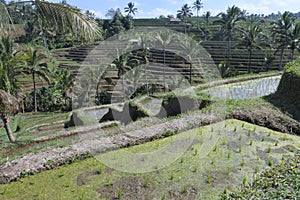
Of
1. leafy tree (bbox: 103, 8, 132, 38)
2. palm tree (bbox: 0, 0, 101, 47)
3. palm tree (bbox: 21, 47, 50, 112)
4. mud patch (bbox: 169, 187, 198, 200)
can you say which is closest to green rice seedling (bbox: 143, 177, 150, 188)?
mud patch (bbox: 169, 187, 198, 200)

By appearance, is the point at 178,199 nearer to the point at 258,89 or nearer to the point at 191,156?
the point at 191,156

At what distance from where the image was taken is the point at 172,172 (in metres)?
5.23

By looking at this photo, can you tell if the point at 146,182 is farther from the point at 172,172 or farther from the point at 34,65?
the point at 34,65

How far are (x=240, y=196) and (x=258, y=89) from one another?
30.1ft

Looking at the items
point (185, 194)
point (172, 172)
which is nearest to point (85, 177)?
point (172, 172)

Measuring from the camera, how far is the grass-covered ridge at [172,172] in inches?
182

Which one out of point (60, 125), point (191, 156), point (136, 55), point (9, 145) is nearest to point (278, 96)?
point (191, 156)

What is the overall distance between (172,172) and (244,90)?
822 centimetres

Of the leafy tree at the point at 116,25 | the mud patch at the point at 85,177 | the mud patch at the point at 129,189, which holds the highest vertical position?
the leafy tree at the point at 116,25

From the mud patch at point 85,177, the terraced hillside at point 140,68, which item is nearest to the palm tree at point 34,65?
the terraced hillside at point 140,68

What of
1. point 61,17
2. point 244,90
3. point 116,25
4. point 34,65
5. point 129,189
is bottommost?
point 129,189

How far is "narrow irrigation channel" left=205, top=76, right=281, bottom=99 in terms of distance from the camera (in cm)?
1115

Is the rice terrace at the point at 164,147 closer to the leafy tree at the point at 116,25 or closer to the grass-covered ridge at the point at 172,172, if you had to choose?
the grass-covered ridge at the point at 172,172

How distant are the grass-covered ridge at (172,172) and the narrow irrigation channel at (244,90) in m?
4.21
